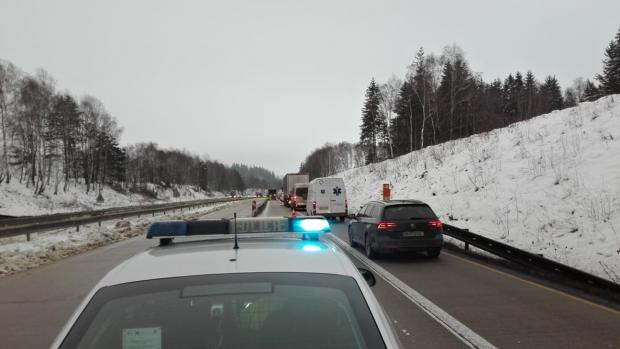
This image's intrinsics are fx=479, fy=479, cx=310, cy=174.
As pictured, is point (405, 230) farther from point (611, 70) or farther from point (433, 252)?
point (611, 70)

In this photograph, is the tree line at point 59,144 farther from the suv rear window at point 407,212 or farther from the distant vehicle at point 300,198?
the suv rear window at point 407,212

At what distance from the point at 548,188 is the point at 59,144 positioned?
233 ft

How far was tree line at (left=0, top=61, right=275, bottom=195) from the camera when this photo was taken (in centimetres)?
5416

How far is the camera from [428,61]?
5800cm

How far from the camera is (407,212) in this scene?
13039mm

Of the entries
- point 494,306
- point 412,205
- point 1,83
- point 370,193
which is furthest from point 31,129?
point 494,306

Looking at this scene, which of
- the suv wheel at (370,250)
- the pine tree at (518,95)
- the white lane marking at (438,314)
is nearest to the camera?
the white lane marking at (438,314)

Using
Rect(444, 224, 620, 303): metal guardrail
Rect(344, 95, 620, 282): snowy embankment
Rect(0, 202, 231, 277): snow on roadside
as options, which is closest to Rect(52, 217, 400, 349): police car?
Rect(444, 224, 620, 303): metal guardrail

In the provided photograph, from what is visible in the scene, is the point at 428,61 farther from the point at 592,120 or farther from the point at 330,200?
the point at 592,120

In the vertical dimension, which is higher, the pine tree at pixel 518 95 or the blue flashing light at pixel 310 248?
the pine tree at pixel 518 95

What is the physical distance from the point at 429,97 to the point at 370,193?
1783cm

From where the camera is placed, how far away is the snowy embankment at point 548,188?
40.9ft

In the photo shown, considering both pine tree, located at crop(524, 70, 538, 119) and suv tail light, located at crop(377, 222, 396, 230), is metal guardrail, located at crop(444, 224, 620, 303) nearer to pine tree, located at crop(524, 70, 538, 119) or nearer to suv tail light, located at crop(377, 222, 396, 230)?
suv tail light, located at crop(377, 222, 396, 230)

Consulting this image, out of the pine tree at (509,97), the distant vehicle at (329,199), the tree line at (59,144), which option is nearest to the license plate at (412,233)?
the distant vehicle at (329,199)
